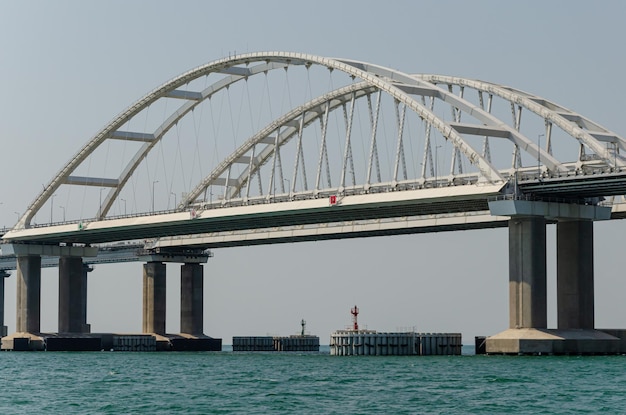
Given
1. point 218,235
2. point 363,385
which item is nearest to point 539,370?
point 363,385

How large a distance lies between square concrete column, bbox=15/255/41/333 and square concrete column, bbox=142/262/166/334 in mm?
13301

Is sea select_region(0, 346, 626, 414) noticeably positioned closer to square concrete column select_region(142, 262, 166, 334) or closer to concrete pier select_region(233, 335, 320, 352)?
square concrete column select_region(142, 262, 166, 334)

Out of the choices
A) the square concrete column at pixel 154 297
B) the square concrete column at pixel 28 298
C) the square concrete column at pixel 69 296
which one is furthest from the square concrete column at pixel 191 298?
the square concrete column at pixel 28 298

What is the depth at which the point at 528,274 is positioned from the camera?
10025cm

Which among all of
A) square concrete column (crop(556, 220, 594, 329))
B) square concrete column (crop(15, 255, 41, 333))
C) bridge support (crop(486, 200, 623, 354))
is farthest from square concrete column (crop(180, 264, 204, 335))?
square concrete column (crop(556, 220, 594, 329))

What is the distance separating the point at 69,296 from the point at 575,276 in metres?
65.1

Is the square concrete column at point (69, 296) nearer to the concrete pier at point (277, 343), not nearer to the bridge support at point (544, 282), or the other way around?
the concrete pier at point (277, 343)

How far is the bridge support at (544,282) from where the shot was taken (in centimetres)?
9894

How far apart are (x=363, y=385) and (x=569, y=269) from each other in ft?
111

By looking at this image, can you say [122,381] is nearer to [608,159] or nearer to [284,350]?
[608,159]

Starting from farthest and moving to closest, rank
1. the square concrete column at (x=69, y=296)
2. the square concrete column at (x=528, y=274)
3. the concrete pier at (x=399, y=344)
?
the square concrete column at (x=69, y=296) → the concrete pier at (x=399, y=344) → the square concrete column at (x=528, y=274)

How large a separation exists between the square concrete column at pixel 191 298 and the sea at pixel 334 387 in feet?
190

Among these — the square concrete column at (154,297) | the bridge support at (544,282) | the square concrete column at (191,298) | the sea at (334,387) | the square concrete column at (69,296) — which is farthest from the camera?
the square concrete column at (191,298)

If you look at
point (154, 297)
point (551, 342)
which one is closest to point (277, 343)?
point (154, 297)
